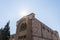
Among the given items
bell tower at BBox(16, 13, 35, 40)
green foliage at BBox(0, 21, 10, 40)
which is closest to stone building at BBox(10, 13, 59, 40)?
bell tower at BBox(16, 13, 35, 40)

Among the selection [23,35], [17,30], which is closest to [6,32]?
[17,30]

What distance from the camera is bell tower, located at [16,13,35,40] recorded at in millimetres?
19814

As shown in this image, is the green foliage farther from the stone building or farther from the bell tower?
the stone building

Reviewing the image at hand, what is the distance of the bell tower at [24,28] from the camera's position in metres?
19.8

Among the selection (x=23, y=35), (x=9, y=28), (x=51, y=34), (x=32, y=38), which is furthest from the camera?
(x=9, y=28)

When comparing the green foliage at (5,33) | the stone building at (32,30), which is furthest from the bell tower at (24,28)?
the green foliage at (5,33)

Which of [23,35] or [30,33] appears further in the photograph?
[23,35]

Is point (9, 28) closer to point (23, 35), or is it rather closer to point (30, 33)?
point (23, 35)

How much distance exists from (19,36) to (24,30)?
199cm

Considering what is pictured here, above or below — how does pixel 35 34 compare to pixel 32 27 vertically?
below

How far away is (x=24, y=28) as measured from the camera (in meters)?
21.2

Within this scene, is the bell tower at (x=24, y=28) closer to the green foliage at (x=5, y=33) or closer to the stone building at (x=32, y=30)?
the stone building at (x=32, y=30)

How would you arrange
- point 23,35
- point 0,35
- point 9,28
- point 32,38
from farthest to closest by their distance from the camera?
point 9,28 → point 0,35 → point 23,35 → point 32,38

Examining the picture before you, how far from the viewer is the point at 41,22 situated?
69.1ft
